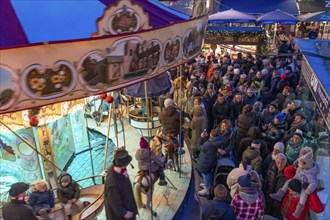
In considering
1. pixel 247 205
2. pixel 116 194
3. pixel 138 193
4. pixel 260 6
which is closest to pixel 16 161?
pixel 138 193

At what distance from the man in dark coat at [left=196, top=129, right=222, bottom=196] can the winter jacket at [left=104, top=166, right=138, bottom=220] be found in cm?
199

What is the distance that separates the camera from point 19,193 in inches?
137

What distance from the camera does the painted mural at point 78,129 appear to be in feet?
25.6

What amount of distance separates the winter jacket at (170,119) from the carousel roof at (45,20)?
338 centimetres

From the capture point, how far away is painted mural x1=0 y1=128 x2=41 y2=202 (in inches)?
240

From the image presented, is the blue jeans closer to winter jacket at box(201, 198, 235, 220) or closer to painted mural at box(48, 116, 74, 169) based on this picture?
winter jacket at box(201, 198, 235, 220)

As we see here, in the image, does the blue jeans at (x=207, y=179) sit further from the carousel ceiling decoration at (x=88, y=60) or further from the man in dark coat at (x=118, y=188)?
the carousel ceiling decoration at (x=88, y=60)

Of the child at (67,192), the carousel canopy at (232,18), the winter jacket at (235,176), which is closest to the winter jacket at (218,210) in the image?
the winter jacket at (235,176)

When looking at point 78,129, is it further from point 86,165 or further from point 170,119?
point 170,119

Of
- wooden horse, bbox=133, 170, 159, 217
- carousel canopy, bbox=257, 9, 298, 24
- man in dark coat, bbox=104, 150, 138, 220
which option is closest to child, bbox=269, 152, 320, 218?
wooden horse, bbox=133, 170, 159, 217

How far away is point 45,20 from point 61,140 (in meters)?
4.22

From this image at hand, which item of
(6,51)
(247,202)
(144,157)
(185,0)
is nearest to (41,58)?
(6,51)

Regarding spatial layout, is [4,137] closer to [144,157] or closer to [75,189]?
[75,189]

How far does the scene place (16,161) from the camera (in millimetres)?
6336
